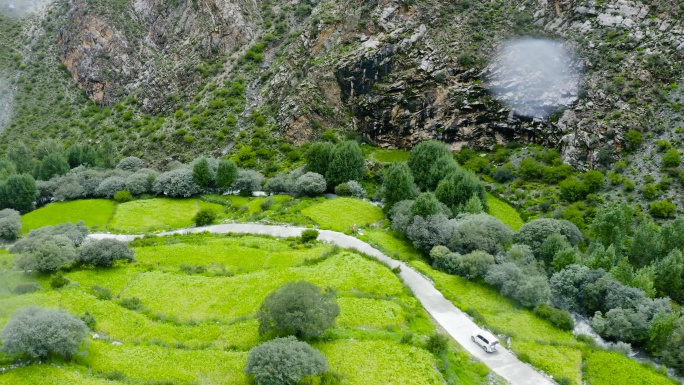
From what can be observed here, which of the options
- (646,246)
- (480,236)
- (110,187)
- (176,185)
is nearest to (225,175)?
(176,185)

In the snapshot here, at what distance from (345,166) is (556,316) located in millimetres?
37781

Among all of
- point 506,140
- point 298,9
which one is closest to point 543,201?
point 506,140

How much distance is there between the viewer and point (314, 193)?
6562 cm

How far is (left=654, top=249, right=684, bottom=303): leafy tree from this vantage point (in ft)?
141

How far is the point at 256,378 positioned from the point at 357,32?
263 feet

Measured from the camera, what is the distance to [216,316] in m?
33.6

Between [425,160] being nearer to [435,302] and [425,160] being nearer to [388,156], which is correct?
[388,156]

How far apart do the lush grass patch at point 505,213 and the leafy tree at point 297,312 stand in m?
38.7

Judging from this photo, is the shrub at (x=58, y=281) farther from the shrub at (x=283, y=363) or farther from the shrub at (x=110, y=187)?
the shrub at (x=110, y=187)

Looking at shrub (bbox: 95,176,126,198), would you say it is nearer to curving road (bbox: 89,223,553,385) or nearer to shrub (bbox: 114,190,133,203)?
shrub (bbox: 114,190,133,203)

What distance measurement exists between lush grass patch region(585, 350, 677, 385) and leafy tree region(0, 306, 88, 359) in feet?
96.5

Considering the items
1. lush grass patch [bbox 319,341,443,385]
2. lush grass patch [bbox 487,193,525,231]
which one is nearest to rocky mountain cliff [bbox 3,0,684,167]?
lush grass patch [bbox 487,193,525,231]

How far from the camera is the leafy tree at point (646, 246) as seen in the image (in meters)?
47.8

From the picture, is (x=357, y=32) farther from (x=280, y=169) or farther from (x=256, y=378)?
(x=256, y=378)
